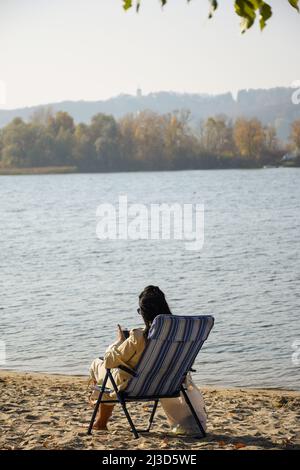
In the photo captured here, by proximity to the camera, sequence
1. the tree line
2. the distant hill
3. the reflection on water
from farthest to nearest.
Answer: the distant hill < the tree line < the reflection on water

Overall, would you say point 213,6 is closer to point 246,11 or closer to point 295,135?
point 246,11

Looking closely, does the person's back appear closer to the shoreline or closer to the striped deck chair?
the striped deck chair

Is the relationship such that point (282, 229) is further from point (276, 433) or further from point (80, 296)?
point (276, 433)

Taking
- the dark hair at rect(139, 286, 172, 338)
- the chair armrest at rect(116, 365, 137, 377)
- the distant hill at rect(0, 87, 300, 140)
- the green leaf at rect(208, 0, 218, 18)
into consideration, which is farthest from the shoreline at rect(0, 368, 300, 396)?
the distant hill at rect(0, 87, 300, 140)

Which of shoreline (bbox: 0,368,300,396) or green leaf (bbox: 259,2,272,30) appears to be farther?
shoreline (bbox: 0,368,300,396)

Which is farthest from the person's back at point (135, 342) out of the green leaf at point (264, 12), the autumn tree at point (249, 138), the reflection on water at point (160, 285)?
the autumn tree at point (249, 138)

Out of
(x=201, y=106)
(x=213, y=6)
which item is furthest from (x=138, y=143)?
(x=213, y=6)

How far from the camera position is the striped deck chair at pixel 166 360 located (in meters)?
4.33

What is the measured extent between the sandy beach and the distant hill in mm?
48123

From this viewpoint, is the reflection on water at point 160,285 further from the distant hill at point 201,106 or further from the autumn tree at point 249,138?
the distant hill at point 201,106

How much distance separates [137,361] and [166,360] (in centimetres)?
18

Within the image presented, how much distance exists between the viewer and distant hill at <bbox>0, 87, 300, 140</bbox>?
56.3m

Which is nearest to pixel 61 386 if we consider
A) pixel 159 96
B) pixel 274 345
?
pixel 274 345

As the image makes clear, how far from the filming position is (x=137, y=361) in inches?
180
